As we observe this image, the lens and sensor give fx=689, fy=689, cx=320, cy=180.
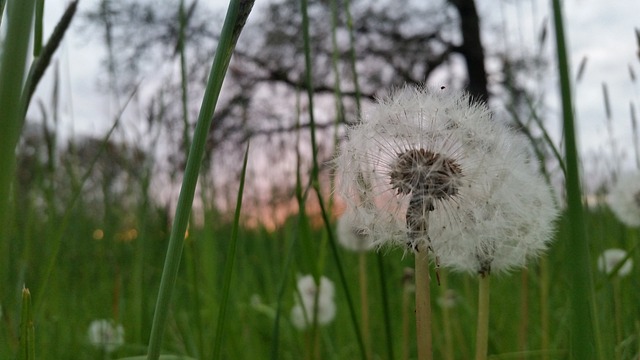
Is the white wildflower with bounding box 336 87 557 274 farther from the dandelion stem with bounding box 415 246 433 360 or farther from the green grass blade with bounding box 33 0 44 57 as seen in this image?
the green grass blade with bounding box 33 0 44 57

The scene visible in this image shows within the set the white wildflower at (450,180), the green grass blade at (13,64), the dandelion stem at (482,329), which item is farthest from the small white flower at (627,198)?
the green grass blade at (13,64)

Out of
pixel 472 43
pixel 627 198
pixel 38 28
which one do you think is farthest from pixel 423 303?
pixel 472 43

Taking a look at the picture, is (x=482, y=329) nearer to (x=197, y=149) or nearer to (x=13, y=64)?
(x=197, y=149)

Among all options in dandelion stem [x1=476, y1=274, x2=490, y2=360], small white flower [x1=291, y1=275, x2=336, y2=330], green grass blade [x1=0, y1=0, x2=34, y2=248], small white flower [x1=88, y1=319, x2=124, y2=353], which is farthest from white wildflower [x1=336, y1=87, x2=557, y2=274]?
small white flower [x1=291, y1=275, x2=336, y2=330]

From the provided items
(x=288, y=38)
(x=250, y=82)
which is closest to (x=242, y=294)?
(x=288, y=38)

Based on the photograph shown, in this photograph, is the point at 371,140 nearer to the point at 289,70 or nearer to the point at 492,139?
the point at 492,139

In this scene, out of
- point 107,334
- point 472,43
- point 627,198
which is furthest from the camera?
point 472,43

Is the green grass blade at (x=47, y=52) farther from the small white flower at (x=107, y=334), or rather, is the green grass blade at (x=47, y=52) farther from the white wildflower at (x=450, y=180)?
the small white flower at (x=107, y=334)
